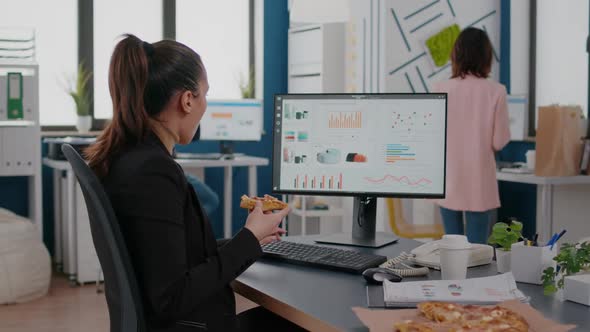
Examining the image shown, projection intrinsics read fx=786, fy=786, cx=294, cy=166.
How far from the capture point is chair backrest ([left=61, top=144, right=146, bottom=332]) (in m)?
1.37

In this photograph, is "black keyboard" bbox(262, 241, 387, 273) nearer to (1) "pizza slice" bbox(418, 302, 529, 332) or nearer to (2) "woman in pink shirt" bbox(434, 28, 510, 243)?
(1) "pizza slice" bbox(418, 302, 529, 332)

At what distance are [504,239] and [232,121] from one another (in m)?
3.91

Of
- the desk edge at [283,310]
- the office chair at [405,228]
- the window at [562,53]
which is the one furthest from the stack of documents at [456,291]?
the window at [562,53]

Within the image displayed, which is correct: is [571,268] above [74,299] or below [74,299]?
above

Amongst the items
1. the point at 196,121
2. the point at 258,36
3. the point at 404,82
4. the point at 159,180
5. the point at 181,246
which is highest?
the point at 258,36

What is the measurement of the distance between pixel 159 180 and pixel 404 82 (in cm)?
394

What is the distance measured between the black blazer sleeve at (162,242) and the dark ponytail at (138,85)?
0.36 feet

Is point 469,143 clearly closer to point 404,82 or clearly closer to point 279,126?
point 404,82

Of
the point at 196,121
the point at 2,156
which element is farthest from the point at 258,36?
the point at 196,121

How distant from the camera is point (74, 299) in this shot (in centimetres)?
443

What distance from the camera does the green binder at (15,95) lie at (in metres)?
4.73

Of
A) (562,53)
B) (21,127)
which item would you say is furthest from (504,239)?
(562,53)

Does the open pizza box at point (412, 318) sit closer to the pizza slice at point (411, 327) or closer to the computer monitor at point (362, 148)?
the pizza slice at point (411, 327)

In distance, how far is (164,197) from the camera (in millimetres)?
1461
